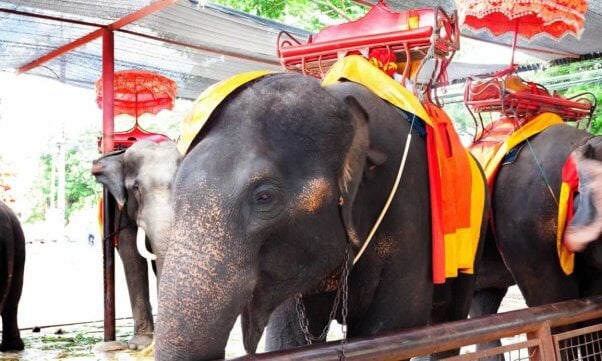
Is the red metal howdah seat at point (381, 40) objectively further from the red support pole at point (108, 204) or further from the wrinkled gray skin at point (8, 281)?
the wrinkled gray skin at point (8, 281)

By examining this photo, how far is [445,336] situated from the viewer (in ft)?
7.81

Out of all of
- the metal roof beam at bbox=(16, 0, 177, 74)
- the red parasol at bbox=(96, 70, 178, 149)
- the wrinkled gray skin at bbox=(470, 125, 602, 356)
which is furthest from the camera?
the red parasol at bbox=(96, 70, 178, 149)

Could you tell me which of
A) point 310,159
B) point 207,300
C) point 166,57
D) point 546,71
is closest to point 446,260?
point 310,159

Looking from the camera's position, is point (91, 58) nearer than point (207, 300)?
No

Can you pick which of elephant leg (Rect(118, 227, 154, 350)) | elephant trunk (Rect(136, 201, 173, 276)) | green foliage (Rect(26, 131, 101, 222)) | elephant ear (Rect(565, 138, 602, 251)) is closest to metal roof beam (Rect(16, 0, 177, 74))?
elephant trunk (Rect(136, 201, 173, 276))

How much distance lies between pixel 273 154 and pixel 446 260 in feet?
3.48

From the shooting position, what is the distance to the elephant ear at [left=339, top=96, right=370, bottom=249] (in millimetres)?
2219

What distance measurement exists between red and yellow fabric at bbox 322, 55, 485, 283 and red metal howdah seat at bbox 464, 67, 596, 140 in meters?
1.73

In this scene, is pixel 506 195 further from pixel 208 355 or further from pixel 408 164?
pixel 208 355

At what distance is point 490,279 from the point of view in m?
5.19

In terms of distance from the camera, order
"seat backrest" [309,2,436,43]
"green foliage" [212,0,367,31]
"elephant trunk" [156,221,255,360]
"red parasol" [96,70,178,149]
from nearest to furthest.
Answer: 1. "elephant trunk" [156,221,255,360]
2. "seat backrest" [309,2,436,43]
3. "red parasol" [96,70,178,149]
4. "green foliage" [212,0,367,31]

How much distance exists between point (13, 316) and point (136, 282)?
1.13 metres

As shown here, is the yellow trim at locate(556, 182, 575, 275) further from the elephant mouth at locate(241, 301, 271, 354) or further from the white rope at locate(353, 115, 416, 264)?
the elephant mouth at locate(241, 301, 271, 354)

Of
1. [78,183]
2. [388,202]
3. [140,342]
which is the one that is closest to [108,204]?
[140,342]
